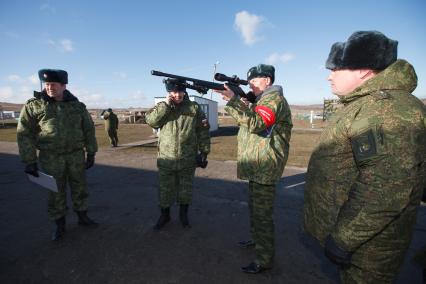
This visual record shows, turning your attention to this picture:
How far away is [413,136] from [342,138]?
0.32 meters

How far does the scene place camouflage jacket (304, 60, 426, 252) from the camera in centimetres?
124

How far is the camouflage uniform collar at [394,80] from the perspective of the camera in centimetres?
138

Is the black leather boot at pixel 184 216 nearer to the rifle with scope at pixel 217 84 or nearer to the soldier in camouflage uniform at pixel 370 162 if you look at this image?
the rifle with scope at pixel 217 84

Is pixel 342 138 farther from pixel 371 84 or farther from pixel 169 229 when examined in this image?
pixel 169 229

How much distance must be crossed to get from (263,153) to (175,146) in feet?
4.90

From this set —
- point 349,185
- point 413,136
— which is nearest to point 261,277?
point 349,185

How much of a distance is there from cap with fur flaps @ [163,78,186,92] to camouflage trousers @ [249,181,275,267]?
1.64 m

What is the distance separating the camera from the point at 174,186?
3.79 meters

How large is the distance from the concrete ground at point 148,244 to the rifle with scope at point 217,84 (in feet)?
6.00

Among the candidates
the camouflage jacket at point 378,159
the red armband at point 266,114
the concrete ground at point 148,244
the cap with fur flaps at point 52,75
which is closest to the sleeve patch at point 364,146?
the camouflage jacket at point 378,159

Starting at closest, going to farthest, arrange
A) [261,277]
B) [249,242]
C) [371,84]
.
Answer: [371,84]
[261,277]
[249,242]

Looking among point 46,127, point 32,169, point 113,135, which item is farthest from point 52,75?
point 113,135

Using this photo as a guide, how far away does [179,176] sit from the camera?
381 centimetres

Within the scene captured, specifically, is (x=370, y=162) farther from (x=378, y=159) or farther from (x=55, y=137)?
(x=55, y=137)
